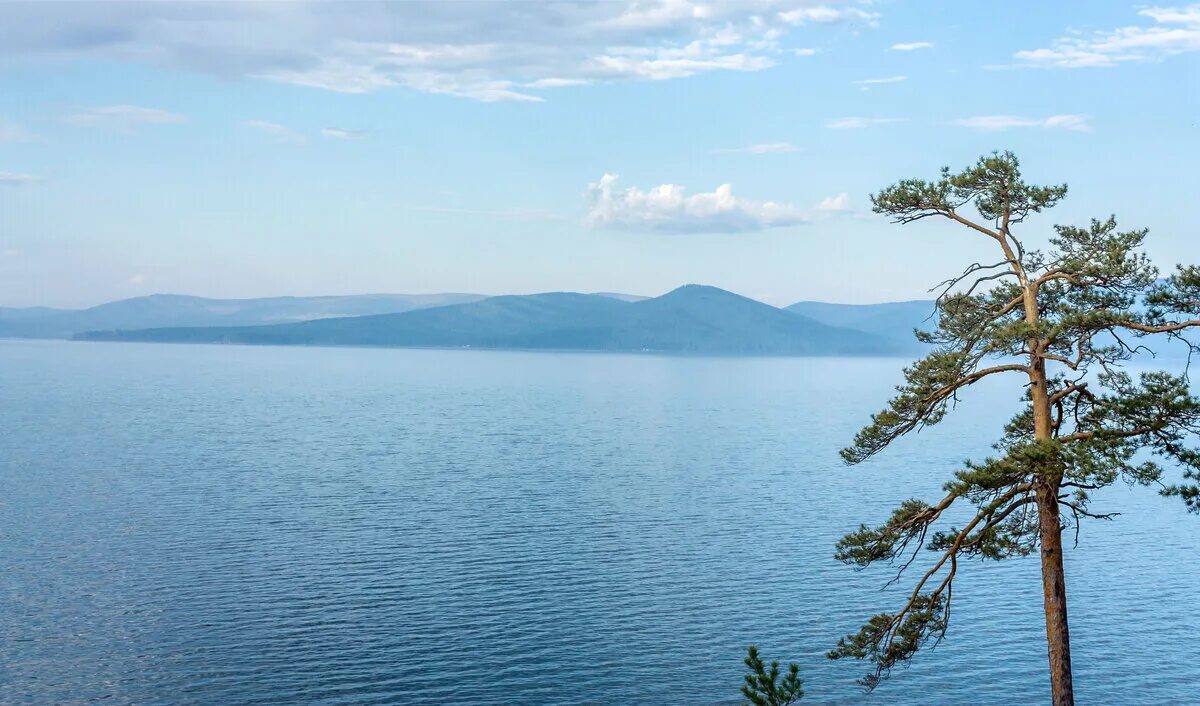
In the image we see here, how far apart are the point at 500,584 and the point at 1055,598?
31.9 metres

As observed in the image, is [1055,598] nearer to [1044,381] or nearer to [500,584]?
[1044,381]

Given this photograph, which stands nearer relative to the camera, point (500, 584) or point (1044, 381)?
point (1044, 381)

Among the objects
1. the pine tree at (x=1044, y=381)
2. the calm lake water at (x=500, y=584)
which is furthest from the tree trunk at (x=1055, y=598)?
the calm lake water at (x=500, y=584)

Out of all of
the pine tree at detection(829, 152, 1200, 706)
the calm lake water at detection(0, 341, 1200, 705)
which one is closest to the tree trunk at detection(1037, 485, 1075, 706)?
the pine tree at detection(829, 152, 1200, 706)

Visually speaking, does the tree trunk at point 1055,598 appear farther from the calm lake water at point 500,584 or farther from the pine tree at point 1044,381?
the calm lake water at point 500,584

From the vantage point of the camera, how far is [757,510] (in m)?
74.2

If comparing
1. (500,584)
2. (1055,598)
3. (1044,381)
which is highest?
(1044,381)

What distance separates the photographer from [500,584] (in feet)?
172

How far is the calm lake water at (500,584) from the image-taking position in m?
40.4

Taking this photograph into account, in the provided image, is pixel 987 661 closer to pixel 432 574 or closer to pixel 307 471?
pixel 432 574

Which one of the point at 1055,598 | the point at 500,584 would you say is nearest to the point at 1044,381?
the point at 1055,598

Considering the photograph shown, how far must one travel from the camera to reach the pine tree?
24844mm

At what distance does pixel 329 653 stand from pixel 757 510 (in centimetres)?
3940

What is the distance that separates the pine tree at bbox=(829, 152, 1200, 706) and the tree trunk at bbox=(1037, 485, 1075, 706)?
1.3 inches
